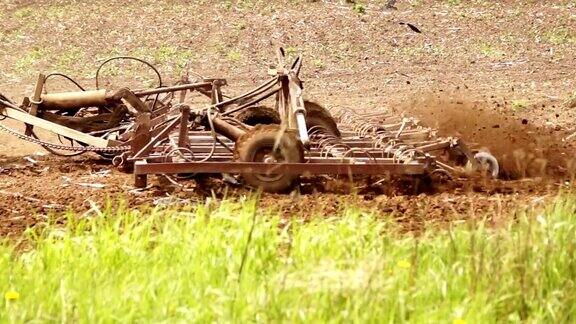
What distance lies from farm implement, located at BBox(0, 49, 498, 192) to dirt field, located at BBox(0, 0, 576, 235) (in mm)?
206

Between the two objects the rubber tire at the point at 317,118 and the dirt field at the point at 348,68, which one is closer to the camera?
the dirt field at the point at 348,68

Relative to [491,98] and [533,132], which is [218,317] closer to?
[533,132]

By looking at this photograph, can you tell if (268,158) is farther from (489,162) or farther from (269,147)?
(489,162)

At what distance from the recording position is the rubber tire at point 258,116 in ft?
31.1

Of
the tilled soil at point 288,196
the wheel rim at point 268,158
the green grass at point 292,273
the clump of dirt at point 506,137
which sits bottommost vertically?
the green grass at point 292,273

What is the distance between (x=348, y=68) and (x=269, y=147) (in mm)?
9342

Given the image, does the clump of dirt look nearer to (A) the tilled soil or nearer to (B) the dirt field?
(B) the dirt field

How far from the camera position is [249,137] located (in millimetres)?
8086

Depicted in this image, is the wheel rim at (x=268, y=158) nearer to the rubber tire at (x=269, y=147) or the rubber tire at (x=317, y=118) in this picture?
the rubber tire at (x=269, y=147)

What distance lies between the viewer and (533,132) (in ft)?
34.8

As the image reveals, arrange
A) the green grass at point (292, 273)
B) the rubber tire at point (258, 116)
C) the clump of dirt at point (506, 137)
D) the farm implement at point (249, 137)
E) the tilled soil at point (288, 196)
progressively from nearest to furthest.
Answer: the green grass at point (292, 273)
the tilled soil at point (288, 196)
the farm implement at point (249, 137)
the clump of dirt at point (506, 137)
the rubber tire at point (258, 116)

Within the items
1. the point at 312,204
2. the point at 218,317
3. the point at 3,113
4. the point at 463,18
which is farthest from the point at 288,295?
the point at 463,18

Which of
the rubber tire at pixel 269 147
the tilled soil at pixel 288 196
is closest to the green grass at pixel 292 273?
the tilled soil at pixel 288 196

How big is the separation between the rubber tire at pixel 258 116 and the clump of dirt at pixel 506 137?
65.2 inches
